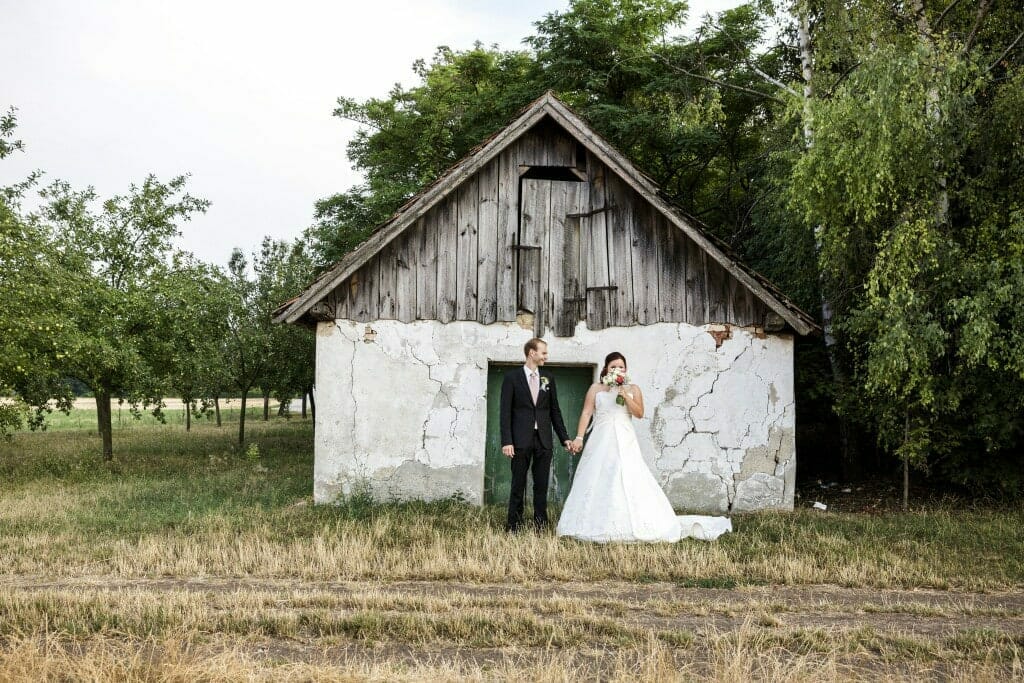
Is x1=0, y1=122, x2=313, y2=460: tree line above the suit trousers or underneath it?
above

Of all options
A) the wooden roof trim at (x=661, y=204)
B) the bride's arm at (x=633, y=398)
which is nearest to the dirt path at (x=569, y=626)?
the bride's arm at (x=633, y=398)

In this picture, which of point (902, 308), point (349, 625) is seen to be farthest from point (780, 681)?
point (902, 308)

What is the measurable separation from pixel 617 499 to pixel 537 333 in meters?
3.15

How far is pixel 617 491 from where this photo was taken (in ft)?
28.8

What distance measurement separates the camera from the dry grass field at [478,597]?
187 inches

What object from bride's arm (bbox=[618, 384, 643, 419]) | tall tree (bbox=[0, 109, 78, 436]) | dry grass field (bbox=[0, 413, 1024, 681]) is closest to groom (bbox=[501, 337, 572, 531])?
dry grass field (bbox=[0, 413, 1024, 681])

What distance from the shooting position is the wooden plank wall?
36.6 feet

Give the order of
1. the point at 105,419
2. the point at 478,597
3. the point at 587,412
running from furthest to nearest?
the point at 105,419
the point at 587,412
the point at 478,597

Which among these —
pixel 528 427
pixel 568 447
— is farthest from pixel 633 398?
pixel 528 427

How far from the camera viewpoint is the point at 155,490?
1306 centimetres

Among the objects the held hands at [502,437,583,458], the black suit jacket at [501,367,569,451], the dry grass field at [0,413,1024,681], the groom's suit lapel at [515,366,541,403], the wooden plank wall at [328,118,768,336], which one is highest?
the wooden plank wall at [328,118,768,336]

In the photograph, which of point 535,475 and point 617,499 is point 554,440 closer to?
point 535,475

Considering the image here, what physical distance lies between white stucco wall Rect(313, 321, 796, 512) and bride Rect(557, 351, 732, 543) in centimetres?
190

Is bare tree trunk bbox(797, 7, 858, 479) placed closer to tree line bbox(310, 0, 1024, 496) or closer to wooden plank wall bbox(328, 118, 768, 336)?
tree line bbox(310, 0, 1024, 496)
